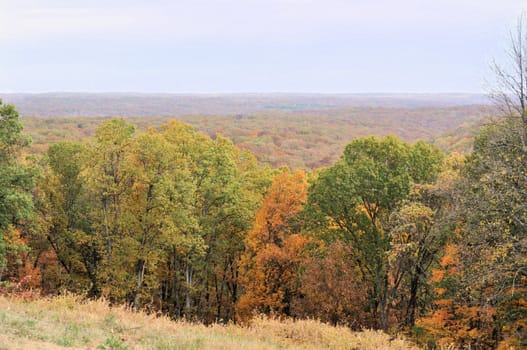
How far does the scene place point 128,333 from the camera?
518 inches

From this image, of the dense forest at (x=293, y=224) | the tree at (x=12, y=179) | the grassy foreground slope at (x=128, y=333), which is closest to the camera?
the grassy foreground slope at (x=128, y=333)

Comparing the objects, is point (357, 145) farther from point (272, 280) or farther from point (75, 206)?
point (75, 206)

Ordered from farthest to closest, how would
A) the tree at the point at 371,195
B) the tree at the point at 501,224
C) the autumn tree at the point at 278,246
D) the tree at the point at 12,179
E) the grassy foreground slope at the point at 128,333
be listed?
the autumn tree at the point at 278,246, the tree at the point at 371,195, the tree at the point at 12,179, the tree at the point at 501,224, the grassy foreground slope at the point at 128,333

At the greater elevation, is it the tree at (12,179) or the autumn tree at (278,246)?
the tree at (12,179)

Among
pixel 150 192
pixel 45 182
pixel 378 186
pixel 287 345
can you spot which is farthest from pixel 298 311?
pixel 45 182

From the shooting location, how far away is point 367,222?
998 inches

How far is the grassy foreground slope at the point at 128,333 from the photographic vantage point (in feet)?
36.2

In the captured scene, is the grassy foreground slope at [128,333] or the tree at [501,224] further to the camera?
the tree at [501,224]

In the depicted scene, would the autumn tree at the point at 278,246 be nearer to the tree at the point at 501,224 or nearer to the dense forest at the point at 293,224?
the dense forest at the point at 293,224

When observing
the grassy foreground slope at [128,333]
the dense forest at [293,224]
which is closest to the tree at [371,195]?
the dense forest at [293,224]

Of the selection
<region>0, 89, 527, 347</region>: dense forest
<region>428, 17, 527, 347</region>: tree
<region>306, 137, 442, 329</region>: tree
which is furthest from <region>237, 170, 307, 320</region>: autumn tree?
<region>428, 17, 527, 347</region>: tree

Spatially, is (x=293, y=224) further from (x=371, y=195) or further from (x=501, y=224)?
(x=501, y=224)

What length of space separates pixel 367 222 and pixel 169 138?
1322cm

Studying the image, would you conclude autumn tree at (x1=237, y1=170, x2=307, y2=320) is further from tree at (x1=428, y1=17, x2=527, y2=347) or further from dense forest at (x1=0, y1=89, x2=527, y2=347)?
tree at (x1=428, y1=17, x2=527, y2=347)
